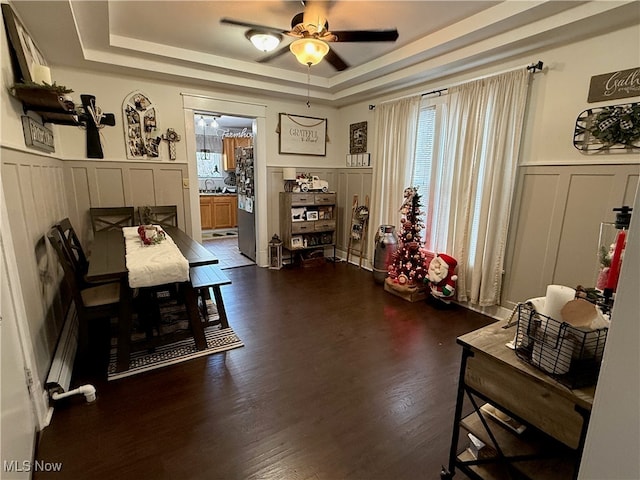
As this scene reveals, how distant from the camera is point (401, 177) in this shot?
405cm

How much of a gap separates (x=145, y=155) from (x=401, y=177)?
3.20m

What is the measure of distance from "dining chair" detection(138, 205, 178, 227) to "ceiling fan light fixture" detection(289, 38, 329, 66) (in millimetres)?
2469

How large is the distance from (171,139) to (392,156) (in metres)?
2.83

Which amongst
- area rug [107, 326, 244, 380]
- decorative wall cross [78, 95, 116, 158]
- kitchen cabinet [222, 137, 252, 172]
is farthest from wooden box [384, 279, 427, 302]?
kitchen cabinet [222, 137, 252, 172]

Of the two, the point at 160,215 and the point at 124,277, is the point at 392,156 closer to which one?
the point at 160,215

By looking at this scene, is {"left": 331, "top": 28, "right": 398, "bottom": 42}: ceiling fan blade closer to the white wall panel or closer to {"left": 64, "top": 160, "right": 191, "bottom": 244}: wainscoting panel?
the white wall panel

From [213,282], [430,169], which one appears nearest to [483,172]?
[430,169]

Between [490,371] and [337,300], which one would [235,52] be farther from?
[490,371]

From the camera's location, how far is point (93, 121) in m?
3.41

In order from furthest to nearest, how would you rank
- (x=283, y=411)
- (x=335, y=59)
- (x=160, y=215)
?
1. (x=160, y=215)
2. (x=335, y=59)
3. (x=283, y=411)

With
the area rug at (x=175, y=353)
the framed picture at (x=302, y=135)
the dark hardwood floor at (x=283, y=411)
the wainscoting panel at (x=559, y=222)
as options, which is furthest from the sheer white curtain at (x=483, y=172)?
the area rug at (x=175, y=353)

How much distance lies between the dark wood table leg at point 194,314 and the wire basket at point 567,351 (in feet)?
7.05

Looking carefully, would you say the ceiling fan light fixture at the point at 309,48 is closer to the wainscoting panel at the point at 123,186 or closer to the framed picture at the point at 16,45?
the framed picture at the point at 16,45

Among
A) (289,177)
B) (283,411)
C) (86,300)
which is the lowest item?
(283,411)
